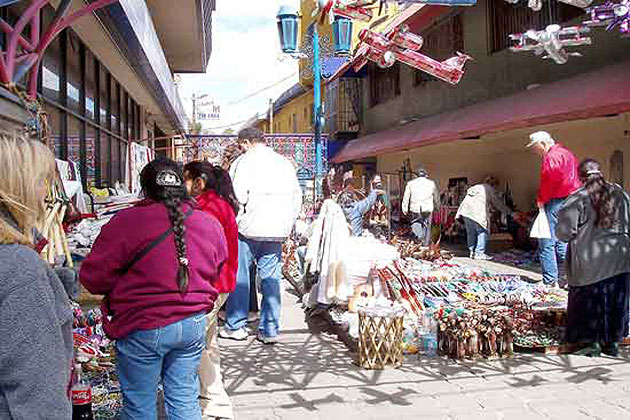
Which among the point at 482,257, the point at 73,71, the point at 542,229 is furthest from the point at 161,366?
the point at 482,257

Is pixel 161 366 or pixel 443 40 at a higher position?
pixel 443 40

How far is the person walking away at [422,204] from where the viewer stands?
40.0ft

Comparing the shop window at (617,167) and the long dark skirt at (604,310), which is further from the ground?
the shop window at (617,167)

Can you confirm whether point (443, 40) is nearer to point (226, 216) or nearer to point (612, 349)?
point (612, 349)

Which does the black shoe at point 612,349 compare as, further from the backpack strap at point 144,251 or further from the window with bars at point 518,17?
the window with bars at point 518,17

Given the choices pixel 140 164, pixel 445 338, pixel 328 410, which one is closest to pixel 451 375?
pixel 445 338

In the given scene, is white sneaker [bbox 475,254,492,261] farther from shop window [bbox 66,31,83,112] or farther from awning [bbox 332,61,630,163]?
shop window [bbox 66,31,83,112]

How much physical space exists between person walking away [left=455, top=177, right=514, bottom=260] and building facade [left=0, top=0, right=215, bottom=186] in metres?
5.65

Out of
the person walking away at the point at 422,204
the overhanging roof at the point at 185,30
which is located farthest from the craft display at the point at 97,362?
the person walking away at the point at 422,204

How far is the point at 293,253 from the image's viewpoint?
975cm

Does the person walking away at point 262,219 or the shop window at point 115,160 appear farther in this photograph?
the shop window at point 115,160

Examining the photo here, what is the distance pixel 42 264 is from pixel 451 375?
368 cm

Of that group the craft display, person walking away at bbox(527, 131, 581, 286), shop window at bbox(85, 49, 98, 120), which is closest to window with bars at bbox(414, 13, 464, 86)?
person walking away at bbox(527, 131, 581, 286)

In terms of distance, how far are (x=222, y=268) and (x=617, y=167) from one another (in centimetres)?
783
